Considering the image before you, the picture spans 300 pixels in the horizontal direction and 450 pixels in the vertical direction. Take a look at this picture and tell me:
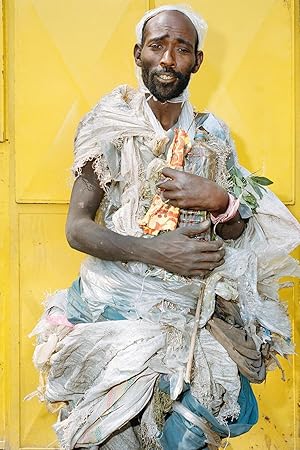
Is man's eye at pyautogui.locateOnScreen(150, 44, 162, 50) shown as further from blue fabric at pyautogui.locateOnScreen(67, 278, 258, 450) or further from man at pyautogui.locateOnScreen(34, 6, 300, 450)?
blue fabric at pyautogui.locateOnScreen(67, 278, 258, 450)

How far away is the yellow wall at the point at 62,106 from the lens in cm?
409

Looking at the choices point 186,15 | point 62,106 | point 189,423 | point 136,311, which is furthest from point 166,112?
point 189,423

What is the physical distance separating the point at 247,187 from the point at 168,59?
54cm

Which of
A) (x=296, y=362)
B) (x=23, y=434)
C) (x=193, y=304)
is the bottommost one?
(x=23, y=434)

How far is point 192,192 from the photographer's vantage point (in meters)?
2.86

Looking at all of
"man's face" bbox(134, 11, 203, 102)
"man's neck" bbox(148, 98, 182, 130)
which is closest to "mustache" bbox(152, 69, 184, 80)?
"man's face" bbox(134, 11, 203, 102)

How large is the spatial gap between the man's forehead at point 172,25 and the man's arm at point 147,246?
648 mm

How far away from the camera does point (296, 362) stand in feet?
13.8

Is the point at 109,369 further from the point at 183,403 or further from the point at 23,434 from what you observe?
the point at 23,434

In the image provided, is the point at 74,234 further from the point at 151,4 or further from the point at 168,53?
the point at 151,4

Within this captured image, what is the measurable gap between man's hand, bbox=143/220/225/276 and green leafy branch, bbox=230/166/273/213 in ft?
0.86

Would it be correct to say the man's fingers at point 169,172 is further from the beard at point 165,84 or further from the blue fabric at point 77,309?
the blue fabric at point 77,309

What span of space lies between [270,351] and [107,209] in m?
0.77

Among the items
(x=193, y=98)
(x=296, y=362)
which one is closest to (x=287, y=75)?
(x=193, y=98)
